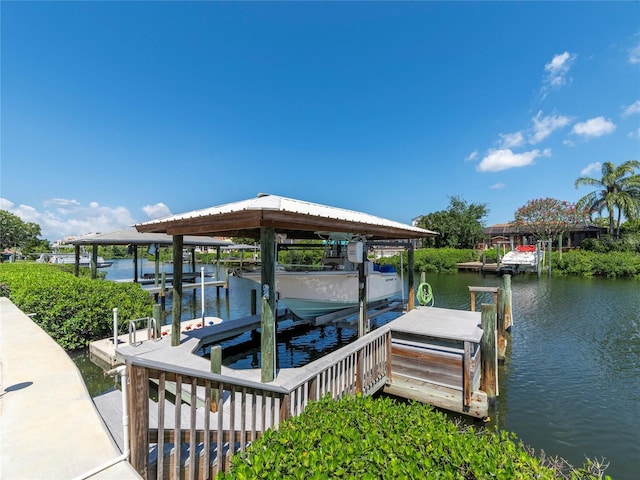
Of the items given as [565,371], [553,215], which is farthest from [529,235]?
[565,371]

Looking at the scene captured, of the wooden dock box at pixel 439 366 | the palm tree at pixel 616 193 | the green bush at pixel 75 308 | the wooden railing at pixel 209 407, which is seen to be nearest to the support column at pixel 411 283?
the wooden dock box at pixel 439 366

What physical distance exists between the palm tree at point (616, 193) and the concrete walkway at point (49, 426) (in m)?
39.3

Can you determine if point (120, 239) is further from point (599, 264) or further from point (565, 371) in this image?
point (599, 264)

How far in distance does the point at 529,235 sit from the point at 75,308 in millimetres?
44879

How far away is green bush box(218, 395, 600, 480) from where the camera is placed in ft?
5.93

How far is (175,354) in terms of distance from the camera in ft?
19.8

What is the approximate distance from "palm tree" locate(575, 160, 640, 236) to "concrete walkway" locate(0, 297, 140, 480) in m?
39.3

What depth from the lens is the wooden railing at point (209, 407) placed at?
2268mm

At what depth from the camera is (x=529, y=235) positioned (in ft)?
127

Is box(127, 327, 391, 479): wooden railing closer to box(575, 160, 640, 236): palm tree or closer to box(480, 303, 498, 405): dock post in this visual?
box(480, 303, 498, 405): dock post

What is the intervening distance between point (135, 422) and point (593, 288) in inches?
981

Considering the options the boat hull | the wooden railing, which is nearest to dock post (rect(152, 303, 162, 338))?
the boat hull

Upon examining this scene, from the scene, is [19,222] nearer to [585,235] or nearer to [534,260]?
[534,260]

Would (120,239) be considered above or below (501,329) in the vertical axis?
above
